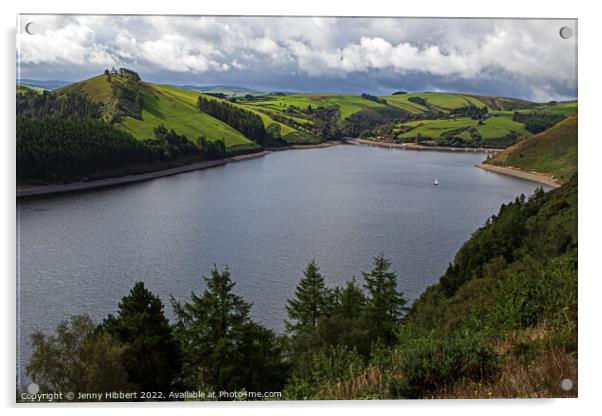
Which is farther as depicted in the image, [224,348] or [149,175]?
[149,175]

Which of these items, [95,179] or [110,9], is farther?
[95,179]

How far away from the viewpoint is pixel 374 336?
891 cm

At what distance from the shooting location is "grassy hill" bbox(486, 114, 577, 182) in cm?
731

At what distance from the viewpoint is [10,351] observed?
6.32 meters

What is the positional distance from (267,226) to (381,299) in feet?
8.68

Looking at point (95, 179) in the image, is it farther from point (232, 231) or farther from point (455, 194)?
point (455, 194)

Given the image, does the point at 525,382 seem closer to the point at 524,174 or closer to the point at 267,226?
the point at 524,174

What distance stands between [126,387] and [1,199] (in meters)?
2.70

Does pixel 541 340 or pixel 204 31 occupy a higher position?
pixel 204 31

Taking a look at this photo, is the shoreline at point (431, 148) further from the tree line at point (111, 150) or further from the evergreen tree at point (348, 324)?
the tree line at point (111, 150)

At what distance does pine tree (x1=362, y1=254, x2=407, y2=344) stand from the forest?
22mm

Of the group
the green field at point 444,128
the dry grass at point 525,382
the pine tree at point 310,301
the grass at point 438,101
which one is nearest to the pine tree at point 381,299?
the pine tree at point 310,301

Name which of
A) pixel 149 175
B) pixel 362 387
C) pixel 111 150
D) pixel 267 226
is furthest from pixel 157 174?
pixel 362 387

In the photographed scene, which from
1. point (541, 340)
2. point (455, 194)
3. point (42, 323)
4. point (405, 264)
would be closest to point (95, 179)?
point (42, 323)
